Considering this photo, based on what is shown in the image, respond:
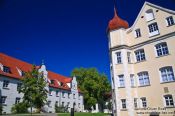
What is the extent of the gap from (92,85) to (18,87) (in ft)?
90.9

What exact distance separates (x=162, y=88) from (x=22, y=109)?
2329 cm

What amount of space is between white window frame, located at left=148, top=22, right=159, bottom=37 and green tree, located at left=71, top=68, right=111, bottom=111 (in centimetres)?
3417

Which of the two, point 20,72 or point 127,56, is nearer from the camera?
point 127,56

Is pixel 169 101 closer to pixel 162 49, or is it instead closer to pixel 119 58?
pixel 162 49

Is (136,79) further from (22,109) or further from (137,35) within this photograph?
(22,109)

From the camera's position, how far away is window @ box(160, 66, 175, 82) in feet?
84.1

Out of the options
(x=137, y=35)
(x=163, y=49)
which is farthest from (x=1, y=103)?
(x=163, y=49)

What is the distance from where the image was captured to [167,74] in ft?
85.5

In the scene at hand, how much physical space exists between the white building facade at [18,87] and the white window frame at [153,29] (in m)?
24.0

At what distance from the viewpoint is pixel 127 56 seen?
99.5ft

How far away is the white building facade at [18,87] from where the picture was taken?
3594 cm

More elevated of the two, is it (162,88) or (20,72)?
(20,72)

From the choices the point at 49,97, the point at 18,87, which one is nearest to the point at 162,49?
the point at 18,87

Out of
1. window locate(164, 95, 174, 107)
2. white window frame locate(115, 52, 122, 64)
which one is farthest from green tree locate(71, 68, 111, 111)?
window locate(164, 95, 174, 107)
